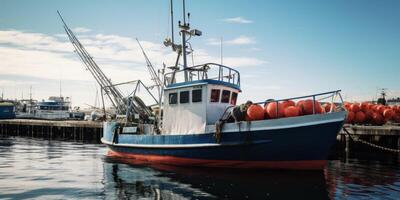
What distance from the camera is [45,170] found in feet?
47.4

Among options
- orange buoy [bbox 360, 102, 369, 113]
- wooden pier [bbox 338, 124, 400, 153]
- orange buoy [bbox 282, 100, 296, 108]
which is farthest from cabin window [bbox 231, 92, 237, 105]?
orange buoy [bbox 360, 102, 369, 113]

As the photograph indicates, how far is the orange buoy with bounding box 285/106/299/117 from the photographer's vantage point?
42.9 ft

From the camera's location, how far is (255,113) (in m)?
13.6

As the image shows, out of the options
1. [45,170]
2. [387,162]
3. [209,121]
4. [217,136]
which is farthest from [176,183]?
[387,162]

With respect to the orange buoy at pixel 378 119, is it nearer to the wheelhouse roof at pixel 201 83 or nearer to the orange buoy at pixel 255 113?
the wheelhouse roof at pixel 201 83

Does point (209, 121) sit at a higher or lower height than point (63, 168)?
higher

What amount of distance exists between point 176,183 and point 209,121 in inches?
150

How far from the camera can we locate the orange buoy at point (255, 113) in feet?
44.5

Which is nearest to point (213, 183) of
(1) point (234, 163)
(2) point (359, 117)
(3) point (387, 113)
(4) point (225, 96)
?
(1) point (234, 163)

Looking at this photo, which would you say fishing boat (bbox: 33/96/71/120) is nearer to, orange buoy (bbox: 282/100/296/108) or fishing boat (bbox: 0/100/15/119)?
fishing boat (bbox: 0/100/15/119)

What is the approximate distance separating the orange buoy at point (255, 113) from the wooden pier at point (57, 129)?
72.5 feet

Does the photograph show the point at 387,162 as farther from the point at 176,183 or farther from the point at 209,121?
the point at 176,183

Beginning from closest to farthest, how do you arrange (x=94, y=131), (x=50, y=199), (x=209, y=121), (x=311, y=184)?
(x=50, y=199)
(x=311, y=184)
(x=209, y=121)
(x=94, y=131)

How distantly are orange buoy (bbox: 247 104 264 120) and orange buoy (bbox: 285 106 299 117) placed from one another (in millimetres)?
933
